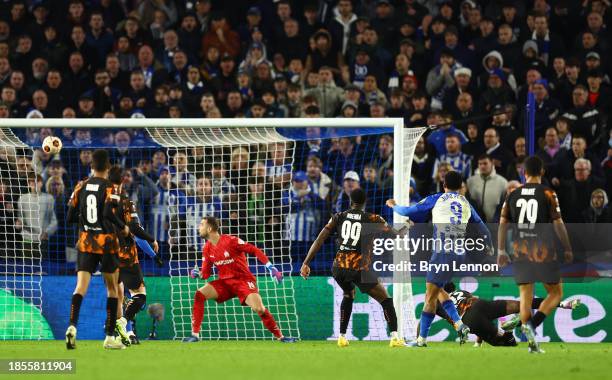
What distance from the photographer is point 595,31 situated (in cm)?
2030

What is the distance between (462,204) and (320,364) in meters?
3.52

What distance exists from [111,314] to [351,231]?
304cm

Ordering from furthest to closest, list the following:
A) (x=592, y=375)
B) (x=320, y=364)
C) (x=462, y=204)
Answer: (x=462, y=204), (x=320, y=364), (x=592, y=375)

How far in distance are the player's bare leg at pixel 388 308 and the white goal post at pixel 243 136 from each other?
410 millimetres

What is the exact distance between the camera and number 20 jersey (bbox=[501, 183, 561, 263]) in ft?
41.8

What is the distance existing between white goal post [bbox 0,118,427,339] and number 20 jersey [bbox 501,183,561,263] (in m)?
2.24

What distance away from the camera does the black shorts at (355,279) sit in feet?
48.1

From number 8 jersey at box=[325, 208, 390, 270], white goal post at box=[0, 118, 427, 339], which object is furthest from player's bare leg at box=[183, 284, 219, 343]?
number 8 jersey at box=[325, 208, 390, 270]

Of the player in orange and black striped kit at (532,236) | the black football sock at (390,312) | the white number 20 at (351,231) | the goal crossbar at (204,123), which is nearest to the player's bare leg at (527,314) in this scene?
the player in orange and black striped kit at (532,236)

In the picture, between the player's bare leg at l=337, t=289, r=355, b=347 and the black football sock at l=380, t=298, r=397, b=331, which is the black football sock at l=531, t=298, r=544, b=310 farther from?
the player's bare leg at l=337, t=289, r=355, b=347

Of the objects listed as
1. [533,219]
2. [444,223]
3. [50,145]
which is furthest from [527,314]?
[50,145]

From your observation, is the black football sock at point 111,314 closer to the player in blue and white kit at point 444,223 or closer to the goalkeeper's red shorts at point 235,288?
the goalkeeper's red shorts at point 235,288

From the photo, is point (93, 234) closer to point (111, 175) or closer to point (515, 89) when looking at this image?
point (111, 175)

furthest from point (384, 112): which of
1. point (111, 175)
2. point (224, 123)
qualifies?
point (111, 175)
